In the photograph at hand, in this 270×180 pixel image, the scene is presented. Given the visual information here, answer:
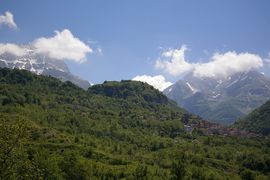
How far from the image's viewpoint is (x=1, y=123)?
3187 inches

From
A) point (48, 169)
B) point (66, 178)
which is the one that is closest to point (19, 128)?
point (48, 169)

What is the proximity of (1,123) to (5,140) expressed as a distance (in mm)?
5042

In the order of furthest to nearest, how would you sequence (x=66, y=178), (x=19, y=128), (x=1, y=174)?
(x=66, y=178) → (x=19, y=128) → (x=1, y=174)

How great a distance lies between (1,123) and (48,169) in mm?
106981

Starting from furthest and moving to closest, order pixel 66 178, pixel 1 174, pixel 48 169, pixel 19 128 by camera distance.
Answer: pixel 66 178 → pixel 48 169 → pixel 19 128 → pixel 1 174

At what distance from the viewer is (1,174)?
246 ft

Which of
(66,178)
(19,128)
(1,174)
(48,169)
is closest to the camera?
(1,174)

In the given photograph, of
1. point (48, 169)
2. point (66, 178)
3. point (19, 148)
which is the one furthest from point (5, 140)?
point (66, 178)

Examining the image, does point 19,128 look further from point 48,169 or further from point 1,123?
point 48,169

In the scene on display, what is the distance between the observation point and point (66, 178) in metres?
200

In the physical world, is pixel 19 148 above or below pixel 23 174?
above

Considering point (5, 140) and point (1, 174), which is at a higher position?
point (5, 140)

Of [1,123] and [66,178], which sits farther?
[66,178]

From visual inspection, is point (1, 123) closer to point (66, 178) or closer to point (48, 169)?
point (48, 169)
